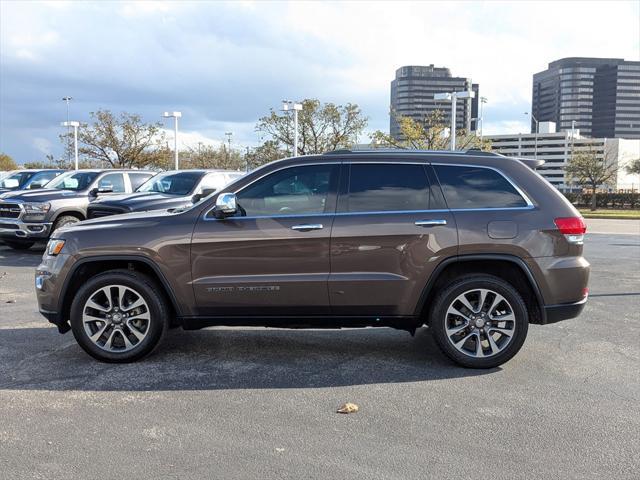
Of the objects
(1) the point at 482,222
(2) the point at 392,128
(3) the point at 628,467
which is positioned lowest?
(3) the point at 628,467

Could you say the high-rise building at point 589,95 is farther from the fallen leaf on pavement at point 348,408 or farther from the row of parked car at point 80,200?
the fallen leaf on pavement at point 348,408

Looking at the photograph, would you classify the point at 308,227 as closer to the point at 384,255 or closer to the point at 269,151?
the point at 384,255

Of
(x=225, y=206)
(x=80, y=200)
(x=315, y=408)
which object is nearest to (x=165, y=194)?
(x=80, y=200)

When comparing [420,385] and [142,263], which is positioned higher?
[142,263]

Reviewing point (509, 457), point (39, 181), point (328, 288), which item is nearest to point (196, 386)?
point (328, 288)

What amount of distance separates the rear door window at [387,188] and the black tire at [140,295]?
1836 millimetres

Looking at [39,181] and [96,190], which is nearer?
[96,190]

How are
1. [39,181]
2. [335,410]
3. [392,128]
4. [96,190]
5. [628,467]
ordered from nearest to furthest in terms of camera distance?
[628,467], [335,410], [96,190], [39,181], [392,128]

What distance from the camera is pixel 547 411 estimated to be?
4238 millimetres

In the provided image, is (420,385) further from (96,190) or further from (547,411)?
(96,190)

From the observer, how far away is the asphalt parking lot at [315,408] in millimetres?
3434

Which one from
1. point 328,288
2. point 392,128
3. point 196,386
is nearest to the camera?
point 196,386

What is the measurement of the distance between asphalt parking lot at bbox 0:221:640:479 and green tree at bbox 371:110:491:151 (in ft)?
102

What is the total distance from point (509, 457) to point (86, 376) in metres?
3.34
